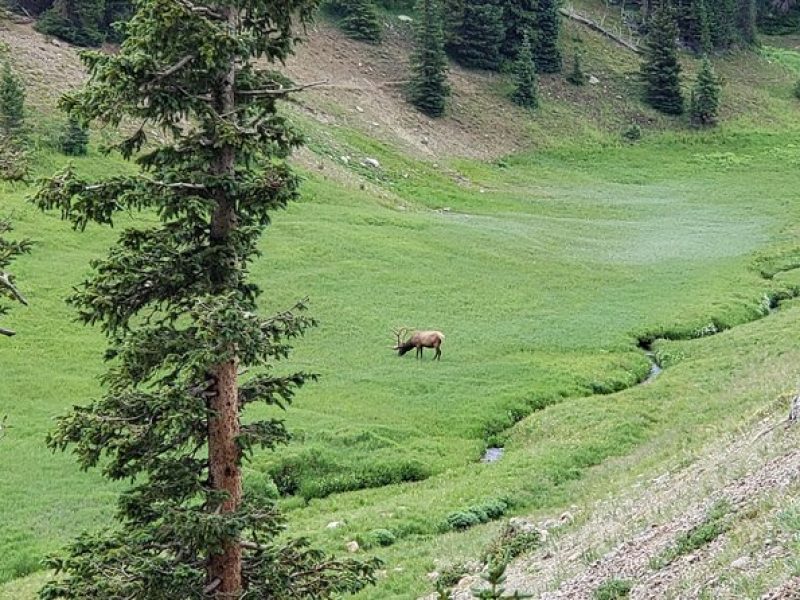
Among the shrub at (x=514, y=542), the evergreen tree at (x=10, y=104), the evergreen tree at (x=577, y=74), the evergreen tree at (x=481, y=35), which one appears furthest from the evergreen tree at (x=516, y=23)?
the shrub at (x=514, y=542)

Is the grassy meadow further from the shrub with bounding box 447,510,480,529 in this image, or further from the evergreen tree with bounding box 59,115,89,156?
the evergreen tree with bounding box 59,115,89,156

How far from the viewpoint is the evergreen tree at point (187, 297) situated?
11039 millimetres

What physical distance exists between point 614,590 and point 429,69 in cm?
7729

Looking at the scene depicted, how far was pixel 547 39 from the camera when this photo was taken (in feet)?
330

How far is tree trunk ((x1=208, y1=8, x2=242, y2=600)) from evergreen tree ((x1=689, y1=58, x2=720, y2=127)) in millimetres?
93073

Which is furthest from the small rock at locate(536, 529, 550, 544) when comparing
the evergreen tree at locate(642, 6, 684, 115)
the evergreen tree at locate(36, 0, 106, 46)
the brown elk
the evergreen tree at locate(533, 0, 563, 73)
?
the evergreen tree at locate(642, 6, 684, 115)

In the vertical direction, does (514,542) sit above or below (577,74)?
above

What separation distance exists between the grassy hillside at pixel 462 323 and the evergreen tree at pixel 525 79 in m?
6.76

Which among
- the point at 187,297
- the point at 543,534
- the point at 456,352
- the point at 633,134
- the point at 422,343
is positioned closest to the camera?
the point at 187,297

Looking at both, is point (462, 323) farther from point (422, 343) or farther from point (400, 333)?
point (422, 343)

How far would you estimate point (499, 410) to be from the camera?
107ft

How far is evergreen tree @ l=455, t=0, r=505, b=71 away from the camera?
95500 millimetres

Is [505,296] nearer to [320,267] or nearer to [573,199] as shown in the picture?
[320,267]

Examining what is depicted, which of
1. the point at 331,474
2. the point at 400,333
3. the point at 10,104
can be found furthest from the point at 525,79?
the point at 331,474
